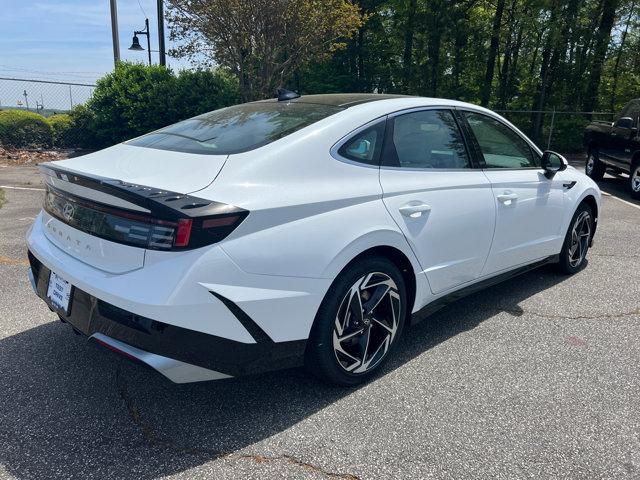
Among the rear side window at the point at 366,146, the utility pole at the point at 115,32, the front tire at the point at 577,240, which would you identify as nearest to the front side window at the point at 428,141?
the rear side window at the point at 366,146

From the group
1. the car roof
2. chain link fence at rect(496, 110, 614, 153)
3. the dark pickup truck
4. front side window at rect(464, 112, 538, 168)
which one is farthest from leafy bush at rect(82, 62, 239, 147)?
chain link fence at rect(496, 110, 614, 153)

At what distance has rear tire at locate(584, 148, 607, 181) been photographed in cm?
1154

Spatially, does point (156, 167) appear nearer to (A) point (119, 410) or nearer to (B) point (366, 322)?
(A) point (119, 410)

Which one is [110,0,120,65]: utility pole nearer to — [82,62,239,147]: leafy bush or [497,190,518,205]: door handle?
[82,62,239,147]: leafy bush

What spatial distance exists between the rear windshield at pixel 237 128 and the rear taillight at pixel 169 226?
1.87 feet

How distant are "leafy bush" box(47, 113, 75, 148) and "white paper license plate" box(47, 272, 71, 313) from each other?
1339 centimetres

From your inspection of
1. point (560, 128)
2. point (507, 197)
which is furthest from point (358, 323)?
point (560, 128)

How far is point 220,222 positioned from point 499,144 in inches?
103

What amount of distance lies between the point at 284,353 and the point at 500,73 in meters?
22.2

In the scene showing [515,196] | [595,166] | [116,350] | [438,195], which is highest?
[438,195]

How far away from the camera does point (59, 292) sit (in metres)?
2.64

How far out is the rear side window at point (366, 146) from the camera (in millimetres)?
2893

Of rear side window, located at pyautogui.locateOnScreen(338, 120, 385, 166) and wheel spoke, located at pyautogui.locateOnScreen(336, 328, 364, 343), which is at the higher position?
rear side window, located at pyautogui.locateOnScreen(338, 120, 385, 166)

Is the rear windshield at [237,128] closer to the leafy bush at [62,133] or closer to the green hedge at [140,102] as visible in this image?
the green hedge at [140,102]
